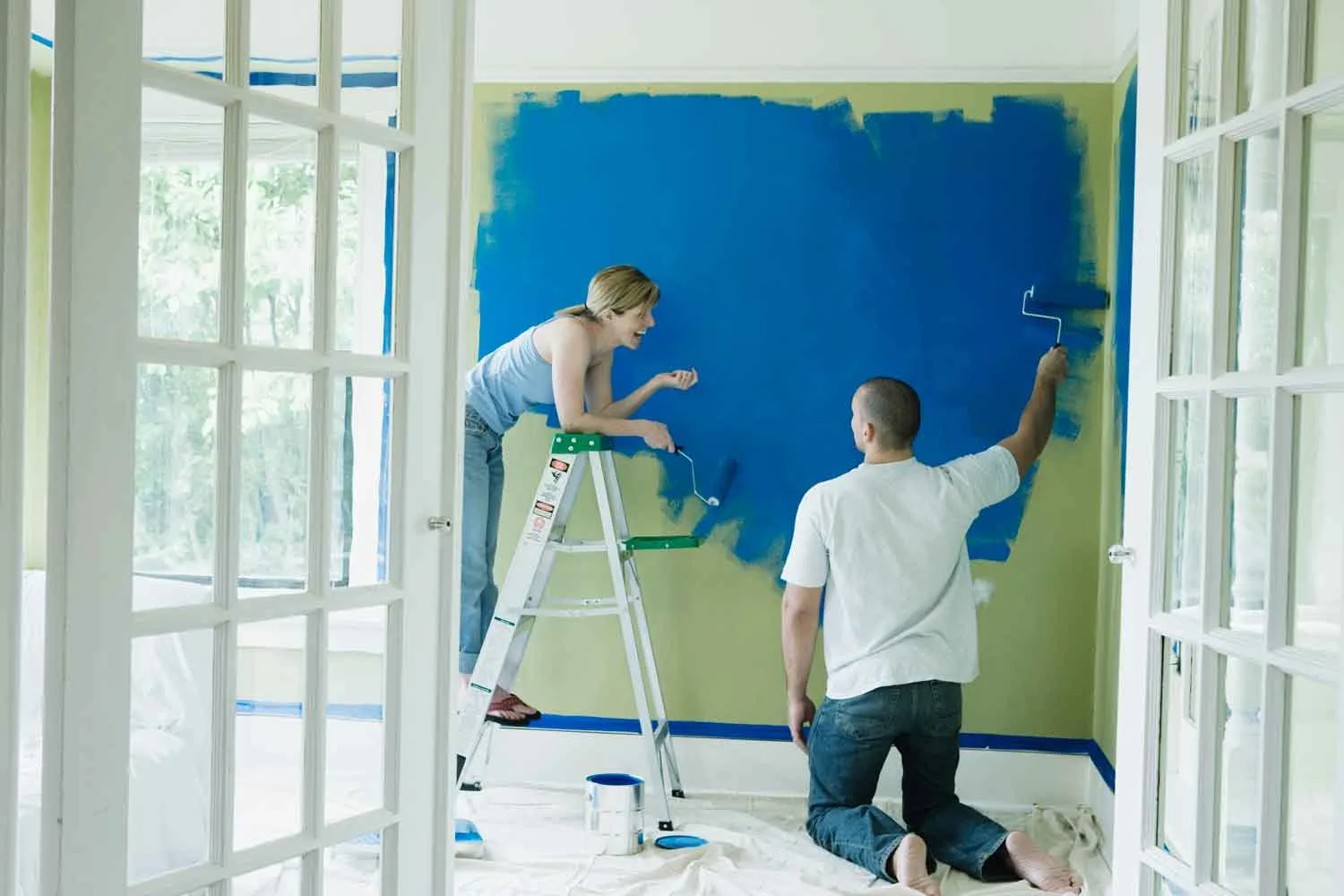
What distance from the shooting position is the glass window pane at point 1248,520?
1.77 m

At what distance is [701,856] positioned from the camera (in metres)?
3.24

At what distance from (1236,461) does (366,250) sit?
1.35 m

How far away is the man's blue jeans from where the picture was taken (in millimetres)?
3176

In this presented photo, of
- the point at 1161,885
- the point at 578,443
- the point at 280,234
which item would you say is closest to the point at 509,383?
the point at 578,443

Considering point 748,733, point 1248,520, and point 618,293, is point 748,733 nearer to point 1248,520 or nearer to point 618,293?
point 618,293

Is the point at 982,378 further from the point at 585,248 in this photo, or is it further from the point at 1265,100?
the point at 1265,100

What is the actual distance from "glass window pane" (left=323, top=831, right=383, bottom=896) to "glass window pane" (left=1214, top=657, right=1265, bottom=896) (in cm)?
131

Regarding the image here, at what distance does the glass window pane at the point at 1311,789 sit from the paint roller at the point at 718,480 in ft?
7.32

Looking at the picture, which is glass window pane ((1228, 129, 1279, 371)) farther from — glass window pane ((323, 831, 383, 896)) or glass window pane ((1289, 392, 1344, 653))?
glass window pane ((323, 831, 383, 896))

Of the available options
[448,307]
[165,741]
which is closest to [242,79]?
[448,307]

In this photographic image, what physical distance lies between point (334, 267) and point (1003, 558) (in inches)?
96.0

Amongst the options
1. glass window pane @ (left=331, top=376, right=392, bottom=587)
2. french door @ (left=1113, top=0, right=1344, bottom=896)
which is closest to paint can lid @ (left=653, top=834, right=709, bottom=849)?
french door @ (left=1113, top=0, right=1344, bottom=896)

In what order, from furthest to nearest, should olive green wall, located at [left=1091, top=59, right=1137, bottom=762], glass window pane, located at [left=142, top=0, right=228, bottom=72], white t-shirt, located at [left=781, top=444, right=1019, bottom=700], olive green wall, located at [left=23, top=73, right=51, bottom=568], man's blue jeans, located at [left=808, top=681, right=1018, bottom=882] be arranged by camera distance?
olive green wall, located at [left=1091, top=59, right=1137, bottom=762] → white t-shirt, located at [left=781, top=444, right=1019, bottom=700] → man's blue jeans, located at [left=808, top=681, right=1018, bottom=882] → olive green wall, located at [left=23, top=73, right=51, bottom=568] → glass window pane, located at [left=142, top=0, right=228, bottom=72]

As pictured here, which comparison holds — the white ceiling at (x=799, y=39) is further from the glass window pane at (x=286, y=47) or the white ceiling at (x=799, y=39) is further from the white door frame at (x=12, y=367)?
the white door frame at (x=12, y=367)
